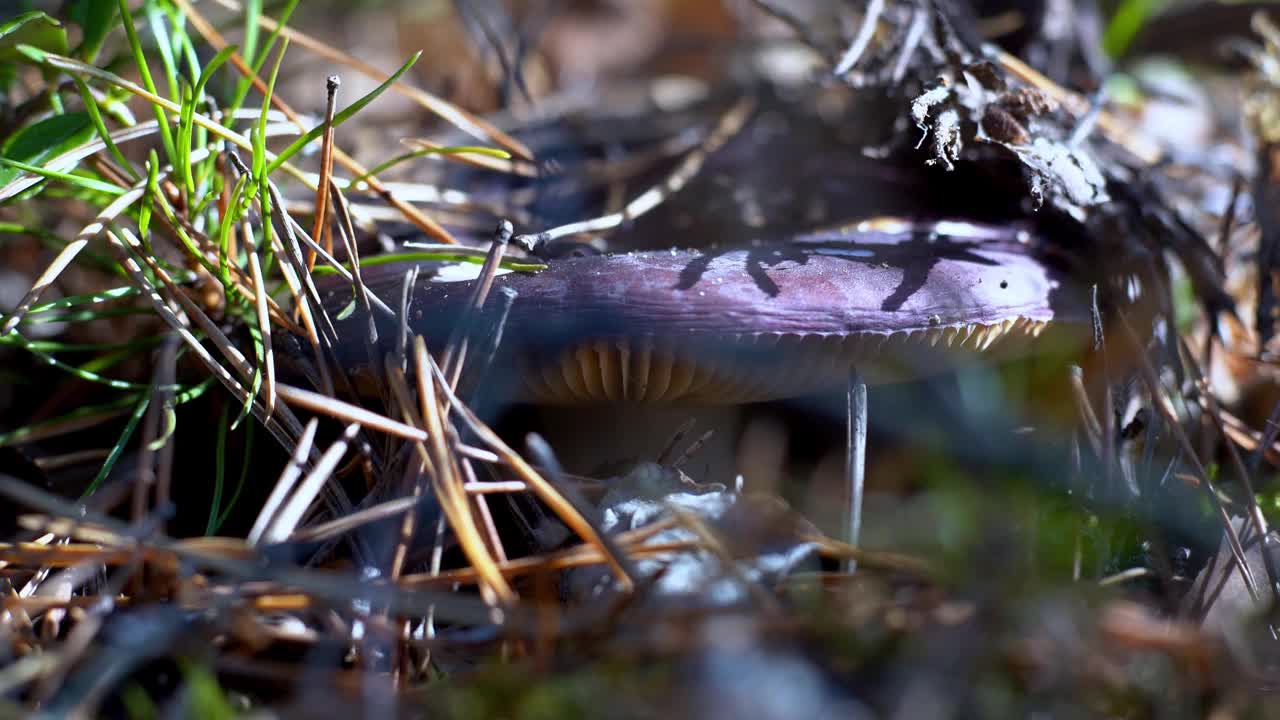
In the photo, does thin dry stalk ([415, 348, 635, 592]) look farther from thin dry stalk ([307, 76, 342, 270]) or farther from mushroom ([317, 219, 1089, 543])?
thin dry stalk ([307, 76, 342, 270])

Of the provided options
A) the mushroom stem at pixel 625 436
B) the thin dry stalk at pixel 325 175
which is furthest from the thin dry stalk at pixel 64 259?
the mushroom stem at pixel 625 436

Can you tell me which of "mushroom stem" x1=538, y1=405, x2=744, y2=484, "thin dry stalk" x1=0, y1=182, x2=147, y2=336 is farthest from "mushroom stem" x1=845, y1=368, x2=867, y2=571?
"thin dry stalk" x1=0, y1=182, x2=147, y2=336

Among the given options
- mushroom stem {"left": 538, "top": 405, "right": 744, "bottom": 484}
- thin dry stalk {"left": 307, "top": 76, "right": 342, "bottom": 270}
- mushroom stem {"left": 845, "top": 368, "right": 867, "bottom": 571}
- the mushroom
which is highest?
thin dry stalk {"left": 307, "top": 76, "right": 342, "bottom": 270}

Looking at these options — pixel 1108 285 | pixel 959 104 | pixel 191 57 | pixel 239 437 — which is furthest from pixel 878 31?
pixel 239 437

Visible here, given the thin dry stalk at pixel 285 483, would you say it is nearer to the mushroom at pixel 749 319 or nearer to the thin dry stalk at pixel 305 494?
the thin dry stalk at pixel 305 494

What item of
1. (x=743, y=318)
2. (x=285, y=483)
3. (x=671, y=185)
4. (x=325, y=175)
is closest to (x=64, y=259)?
(x=325, y=175)

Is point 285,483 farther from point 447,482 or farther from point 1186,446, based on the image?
point 1186,446

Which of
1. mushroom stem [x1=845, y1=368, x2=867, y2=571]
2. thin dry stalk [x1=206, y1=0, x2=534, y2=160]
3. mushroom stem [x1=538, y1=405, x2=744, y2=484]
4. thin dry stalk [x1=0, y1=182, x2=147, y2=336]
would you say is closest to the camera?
mushroom stem [x1=845, y1=368, x2=867, y2=571]
